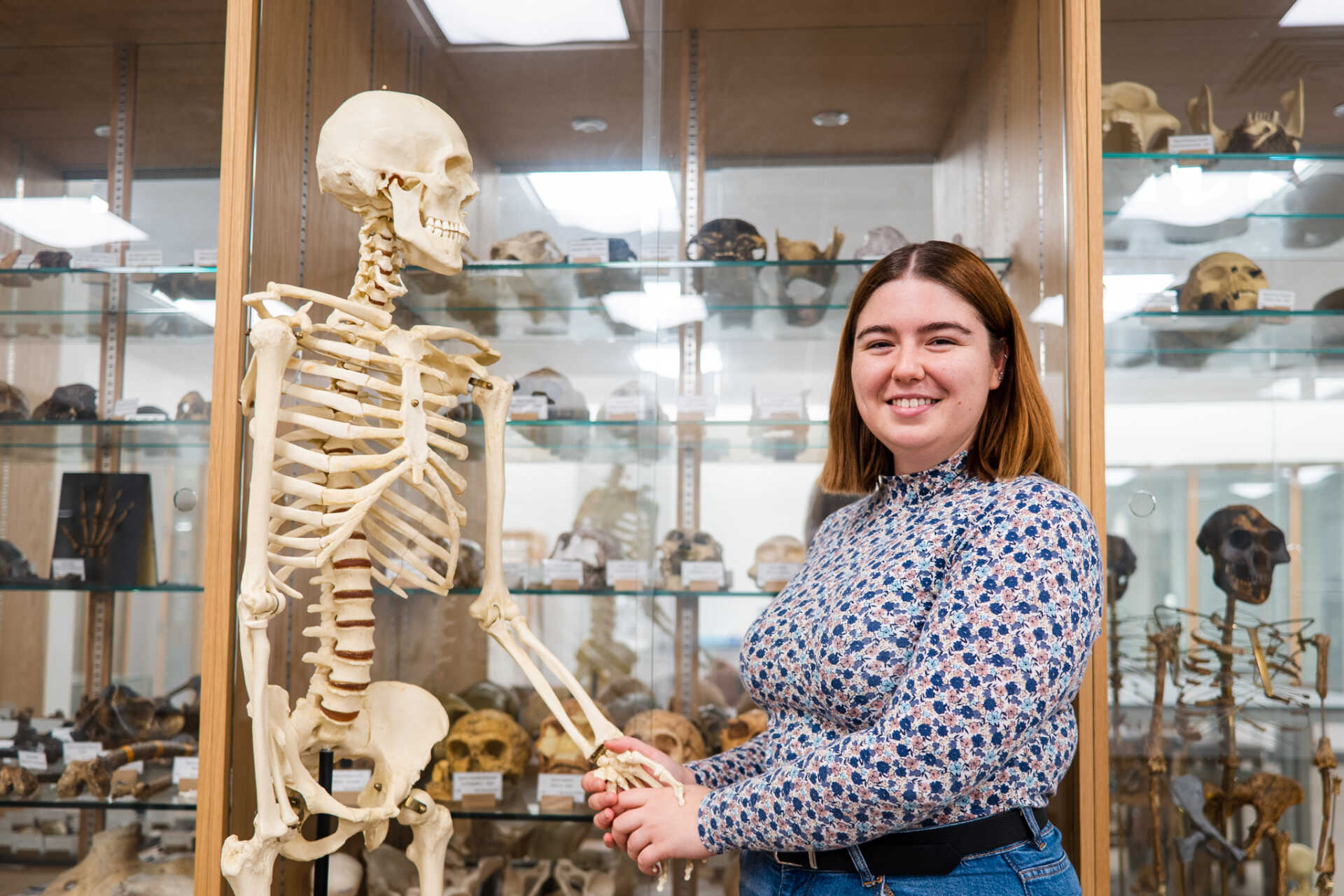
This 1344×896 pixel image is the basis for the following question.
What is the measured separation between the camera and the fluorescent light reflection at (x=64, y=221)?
261 cm

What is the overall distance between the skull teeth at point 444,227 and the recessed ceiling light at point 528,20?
1.13 metres

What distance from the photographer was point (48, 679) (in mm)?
2537

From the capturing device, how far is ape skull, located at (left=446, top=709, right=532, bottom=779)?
8.08ft

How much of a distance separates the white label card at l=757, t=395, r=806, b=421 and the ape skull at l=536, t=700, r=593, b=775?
947mm

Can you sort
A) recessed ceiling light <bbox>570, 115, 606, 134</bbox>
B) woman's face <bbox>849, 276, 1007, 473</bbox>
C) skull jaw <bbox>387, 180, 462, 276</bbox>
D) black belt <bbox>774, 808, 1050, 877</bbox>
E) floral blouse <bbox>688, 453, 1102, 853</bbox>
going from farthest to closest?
recessed ceiling light <bbox>570, 115, 606, 134</bbox>, skull jaw <bbox>387, 180, 462, 276</bbox>, woman's face <bbox>849, 276, 1007, 473</bbox>, black belt <bbox>774, 808, 1050, 877</bbox>, floral blouse <bbox>688, 453, 1102, 853</bbox>

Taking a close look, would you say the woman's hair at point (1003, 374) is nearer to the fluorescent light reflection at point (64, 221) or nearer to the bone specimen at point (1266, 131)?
the bone specimen at point (1266, 131)

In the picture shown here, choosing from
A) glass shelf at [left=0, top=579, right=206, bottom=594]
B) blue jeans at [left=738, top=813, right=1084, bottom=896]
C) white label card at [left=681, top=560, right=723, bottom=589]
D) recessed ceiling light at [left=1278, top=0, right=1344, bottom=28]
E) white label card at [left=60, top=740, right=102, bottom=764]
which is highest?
recessed ceiling light at [left=1278, top=0, right=1344, bottom=28]

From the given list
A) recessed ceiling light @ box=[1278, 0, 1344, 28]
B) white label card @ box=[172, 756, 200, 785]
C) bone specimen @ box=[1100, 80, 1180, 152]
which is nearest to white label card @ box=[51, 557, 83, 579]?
white label card @ box=[172, 756, 200, 785]

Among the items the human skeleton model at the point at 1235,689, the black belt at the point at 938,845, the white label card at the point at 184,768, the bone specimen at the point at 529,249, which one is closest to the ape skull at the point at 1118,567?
the human skeleton model at the point at 1235,689

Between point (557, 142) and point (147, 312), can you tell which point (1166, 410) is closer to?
point (557, 142)

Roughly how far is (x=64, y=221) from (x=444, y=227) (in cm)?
155

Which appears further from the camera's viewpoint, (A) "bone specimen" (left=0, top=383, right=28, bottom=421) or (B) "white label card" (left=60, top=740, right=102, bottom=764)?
(A) "bone specimen" (left=0, top=383, right=28, bottom=421)

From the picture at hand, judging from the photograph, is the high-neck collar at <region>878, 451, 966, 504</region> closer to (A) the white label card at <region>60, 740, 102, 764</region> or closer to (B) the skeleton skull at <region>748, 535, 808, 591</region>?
(B) the skeleton skull at <region>748, 535, 808, 591</region>

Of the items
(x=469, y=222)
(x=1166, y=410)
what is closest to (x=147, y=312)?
(x=469, y=222)
